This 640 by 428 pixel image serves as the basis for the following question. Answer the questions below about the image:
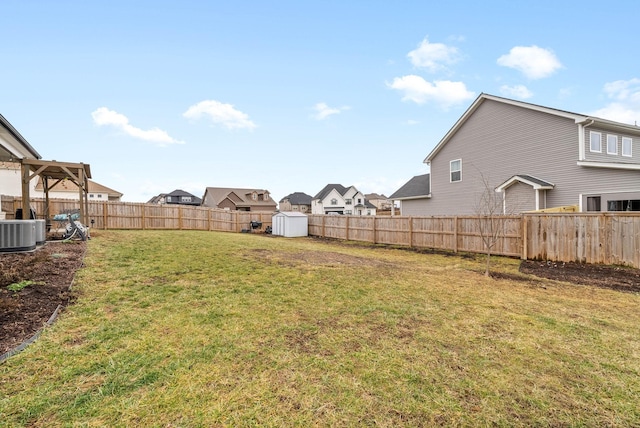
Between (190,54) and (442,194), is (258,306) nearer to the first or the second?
(190,54)

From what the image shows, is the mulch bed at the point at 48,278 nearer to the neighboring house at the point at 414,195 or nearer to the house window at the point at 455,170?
the house window at the point at 455,170

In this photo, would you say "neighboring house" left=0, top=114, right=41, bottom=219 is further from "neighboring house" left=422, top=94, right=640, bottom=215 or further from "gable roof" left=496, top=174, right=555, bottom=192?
"gable roof" left=496, top=174, right=555, bottom=192

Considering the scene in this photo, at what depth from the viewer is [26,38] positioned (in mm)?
9273

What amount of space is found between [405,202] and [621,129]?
12.6m

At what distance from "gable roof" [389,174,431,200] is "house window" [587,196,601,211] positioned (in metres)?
8.81

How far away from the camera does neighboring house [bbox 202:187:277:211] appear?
157 ft

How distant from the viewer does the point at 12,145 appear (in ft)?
26.5

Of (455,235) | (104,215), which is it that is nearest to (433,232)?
(455,235)

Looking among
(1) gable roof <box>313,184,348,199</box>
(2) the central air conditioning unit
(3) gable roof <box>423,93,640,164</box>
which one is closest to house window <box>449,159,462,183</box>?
(3) gable roof <box>423,93,640,164</box>

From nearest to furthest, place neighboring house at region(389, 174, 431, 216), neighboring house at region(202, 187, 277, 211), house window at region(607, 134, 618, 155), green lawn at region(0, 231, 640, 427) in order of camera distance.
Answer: green lawn at region(0, 231, 640, 427)
house window at region(607, 134, 618, 155)
neighboring house at region(389, 174, 431, 216)
neighboring house at region(202, 187, 277, 211)

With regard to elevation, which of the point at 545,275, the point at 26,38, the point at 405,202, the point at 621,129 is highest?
the point at 26,38

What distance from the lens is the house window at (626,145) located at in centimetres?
1576

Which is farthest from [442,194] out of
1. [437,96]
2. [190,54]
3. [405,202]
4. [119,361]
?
[119,361]

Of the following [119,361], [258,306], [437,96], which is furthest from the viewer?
[437,96]
